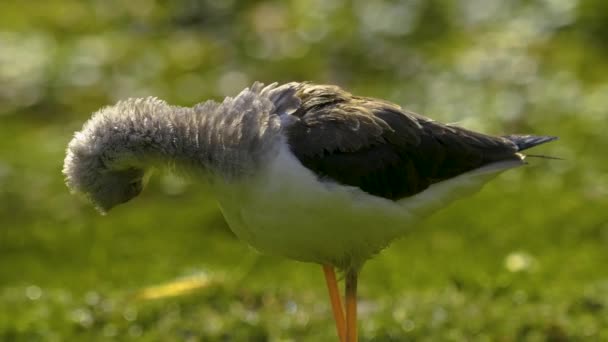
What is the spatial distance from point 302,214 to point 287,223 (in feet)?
0.31

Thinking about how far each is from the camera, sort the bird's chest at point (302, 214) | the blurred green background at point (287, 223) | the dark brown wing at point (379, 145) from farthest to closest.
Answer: the blurred green background at point (287, 223)
the dark brown wing at point (379, 145)
the bird's chest at point (302, 214)

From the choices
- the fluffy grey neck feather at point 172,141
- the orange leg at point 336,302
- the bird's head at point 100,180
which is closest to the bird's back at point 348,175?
the fluffy grey neck feather at point 172,141

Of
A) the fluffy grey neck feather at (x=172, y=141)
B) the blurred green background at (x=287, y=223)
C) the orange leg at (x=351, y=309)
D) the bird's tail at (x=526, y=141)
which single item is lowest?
the blurred green background at (x=287, y=223)

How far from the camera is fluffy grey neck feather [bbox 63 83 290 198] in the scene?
5.52 meters

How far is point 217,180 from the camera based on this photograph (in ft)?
18.3

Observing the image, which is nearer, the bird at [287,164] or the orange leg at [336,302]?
the bird at [287,164]

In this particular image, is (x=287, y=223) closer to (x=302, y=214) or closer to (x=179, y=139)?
(x=302, y=214)

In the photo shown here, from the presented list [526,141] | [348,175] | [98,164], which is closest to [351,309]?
[348,175]

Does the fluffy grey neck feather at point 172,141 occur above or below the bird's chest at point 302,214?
above

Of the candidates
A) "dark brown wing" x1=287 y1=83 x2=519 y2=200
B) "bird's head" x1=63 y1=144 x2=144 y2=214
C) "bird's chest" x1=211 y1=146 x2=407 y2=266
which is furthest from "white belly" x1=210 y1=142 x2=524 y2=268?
"bird's head" x1=63 y1=144 x2=144 y2=214

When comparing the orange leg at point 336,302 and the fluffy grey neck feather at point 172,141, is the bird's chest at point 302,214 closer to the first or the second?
the fluffy grey neck feather at point 172,141

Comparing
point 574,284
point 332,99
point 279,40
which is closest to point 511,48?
point 279,40

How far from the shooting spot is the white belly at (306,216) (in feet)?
17.9

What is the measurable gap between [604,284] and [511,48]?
604cm
